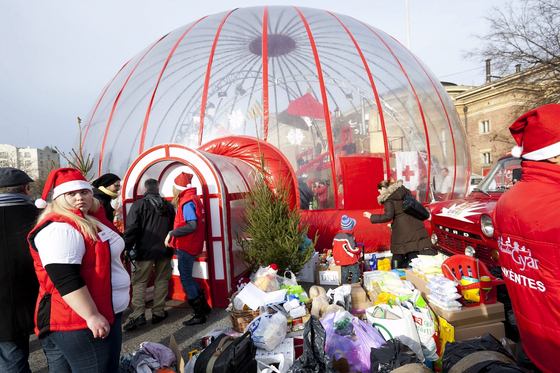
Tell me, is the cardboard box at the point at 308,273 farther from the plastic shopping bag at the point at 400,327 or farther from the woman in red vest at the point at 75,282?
the woman in red vest at the point at 75,282

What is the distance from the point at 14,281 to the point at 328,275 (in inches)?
166

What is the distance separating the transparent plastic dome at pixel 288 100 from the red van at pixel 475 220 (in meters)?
1.67

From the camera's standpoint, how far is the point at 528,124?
1736 millimetres

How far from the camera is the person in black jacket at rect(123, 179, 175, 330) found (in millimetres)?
4340

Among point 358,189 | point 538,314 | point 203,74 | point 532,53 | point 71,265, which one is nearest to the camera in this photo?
point 538,314

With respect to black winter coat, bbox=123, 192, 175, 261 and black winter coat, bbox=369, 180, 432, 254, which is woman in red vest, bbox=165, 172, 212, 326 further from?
black winter coat, bbox=369, 180, 432, 254

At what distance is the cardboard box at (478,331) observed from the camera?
10.9 feet

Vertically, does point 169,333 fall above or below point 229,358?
below

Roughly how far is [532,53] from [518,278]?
53.0 feet

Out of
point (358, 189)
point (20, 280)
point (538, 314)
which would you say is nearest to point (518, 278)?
point (538, 314)

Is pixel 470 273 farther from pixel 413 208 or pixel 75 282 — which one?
pixel 75 282

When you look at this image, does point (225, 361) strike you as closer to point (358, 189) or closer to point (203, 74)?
point (358, 189)

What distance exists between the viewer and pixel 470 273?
389cm

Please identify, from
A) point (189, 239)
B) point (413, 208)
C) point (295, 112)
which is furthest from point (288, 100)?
point (189, 239)
